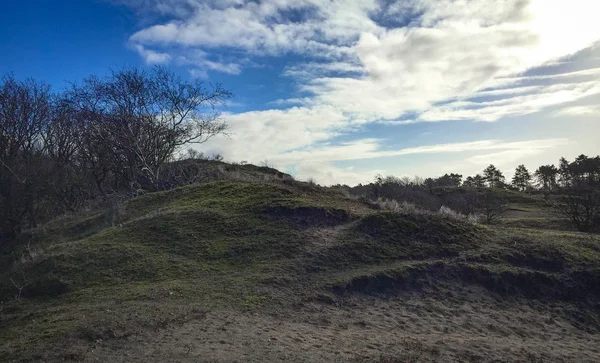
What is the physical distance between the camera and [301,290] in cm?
967

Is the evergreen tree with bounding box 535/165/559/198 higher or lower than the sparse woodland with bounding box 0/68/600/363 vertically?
higher

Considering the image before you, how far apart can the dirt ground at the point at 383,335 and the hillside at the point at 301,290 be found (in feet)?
0.12

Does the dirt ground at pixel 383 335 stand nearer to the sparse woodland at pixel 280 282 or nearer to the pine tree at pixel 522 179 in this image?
the sparse woodland at pixel 280 282

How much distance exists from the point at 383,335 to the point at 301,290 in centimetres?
247

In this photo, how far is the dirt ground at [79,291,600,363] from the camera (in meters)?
6.47

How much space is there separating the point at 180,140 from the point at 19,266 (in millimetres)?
13437

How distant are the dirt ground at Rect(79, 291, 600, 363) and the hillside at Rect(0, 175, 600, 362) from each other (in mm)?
38

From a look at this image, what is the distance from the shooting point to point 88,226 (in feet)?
56.9

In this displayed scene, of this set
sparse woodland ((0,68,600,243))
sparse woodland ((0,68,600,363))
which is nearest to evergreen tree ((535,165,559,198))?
sparse woodland ((0,68,600,243))

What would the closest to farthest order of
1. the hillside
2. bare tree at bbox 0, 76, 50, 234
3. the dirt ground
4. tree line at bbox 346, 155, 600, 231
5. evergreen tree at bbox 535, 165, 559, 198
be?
the dirt ground < the hillside < bare tree at bbox 0, 76, 50, 234 < tree line at bbox 346, 155, 600, 231 < evergreen tree at bbox 535, 165, 559, 198

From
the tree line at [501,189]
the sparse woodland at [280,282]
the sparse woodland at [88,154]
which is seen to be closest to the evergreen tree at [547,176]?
the tree line at [501,189]

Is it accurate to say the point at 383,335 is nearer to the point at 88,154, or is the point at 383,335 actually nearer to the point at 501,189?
the point at 88,154

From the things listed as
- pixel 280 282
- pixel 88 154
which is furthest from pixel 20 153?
pixel 280 282

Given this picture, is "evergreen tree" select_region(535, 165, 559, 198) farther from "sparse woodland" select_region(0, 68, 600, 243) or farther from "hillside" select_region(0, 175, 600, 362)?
"hillside" select_region(0, 175, 600, 362)
